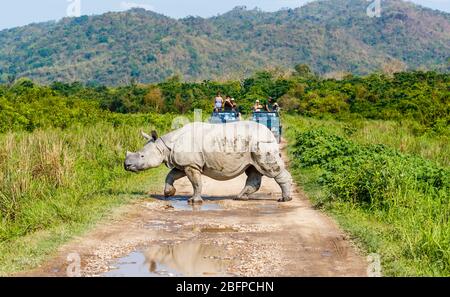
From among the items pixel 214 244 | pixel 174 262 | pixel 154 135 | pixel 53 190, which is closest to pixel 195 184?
pixel 154 135

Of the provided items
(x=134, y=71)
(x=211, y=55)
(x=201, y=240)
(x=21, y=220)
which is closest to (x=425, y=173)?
(x=201, y=240)

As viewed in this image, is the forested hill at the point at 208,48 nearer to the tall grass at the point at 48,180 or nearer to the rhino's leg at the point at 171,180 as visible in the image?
the tall grass at the point at 48,180

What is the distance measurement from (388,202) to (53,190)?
5.62 m

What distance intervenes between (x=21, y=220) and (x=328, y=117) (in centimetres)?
2946

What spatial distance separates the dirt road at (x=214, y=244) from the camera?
7328 mm

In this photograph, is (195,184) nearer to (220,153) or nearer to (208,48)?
(220,153)

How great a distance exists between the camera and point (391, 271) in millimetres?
7117

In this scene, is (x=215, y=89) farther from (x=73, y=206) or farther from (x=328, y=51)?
(x=328, y=51)

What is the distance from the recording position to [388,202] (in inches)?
401

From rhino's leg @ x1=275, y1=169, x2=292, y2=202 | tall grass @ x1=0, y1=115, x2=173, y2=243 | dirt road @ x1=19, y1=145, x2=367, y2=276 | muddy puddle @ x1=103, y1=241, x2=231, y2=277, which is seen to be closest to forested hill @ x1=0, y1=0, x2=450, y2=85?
tall grass @ x1=0, y1=115, x2=173, y2=243

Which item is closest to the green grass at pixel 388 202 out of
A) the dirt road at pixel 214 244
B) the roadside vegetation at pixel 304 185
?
the roadside vegetation at pixel 304 185

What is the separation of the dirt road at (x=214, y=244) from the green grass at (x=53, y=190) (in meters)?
0.35

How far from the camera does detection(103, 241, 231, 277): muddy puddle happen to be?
283 inches

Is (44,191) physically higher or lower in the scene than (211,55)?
lower
